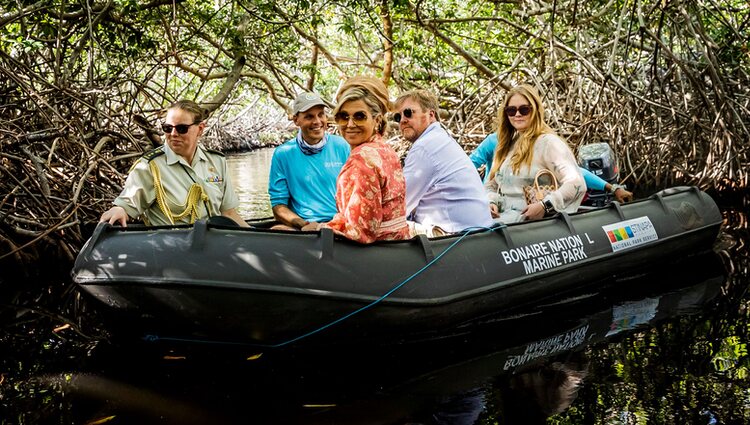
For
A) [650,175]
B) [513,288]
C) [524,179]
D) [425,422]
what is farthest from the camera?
[650,175]

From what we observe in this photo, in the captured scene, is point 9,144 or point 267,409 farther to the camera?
point 9,144

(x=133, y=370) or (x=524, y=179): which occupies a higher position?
(x=524, y=179)

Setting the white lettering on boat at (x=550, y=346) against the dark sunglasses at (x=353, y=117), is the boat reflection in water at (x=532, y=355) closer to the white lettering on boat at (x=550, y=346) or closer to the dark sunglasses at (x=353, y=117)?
the white lettering on boat at (x=550, y=346)

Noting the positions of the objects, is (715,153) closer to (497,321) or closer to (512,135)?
(512,135)

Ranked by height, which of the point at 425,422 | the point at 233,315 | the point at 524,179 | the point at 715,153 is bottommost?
the point at 425,422

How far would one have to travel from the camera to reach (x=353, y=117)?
3367 millimetres

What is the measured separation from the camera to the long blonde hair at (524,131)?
5.00 m

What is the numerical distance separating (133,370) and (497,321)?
2.06 meters

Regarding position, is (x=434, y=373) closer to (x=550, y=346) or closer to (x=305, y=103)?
(x=550, y=346)

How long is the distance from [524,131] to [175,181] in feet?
7.57

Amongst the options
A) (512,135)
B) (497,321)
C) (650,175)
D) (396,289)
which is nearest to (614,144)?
(650,175)

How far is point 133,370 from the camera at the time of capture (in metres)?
3.71

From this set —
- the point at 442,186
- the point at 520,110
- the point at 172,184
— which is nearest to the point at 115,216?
the point at 172,184

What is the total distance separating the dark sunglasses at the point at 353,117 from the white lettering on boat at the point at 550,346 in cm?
138
